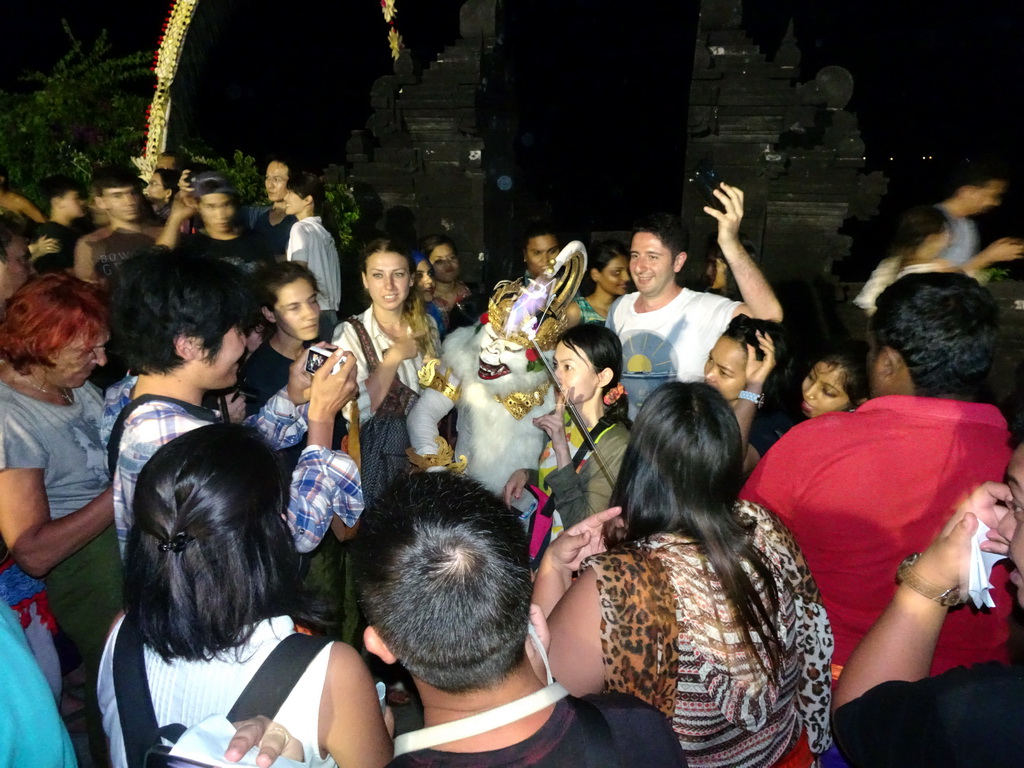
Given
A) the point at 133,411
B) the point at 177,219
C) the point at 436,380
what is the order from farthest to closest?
1. the point at 177,219
2. the point at 436,380
3. the point at 133,411

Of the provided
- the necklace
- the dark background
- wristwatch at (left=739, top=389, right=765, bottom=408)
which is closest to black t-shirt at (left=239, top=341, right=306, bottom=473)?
the necklace

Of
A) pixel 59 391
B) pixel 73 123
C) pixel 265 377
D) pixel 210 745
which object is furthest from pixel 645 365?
pixel 73 123

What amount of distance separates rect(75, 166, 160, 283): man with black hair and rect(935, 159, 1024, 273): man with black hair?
4812 mm

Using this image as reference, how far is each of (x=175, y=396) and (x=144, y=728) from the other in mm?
977

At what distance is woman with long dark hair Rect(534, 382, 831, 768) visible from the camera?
1.47m

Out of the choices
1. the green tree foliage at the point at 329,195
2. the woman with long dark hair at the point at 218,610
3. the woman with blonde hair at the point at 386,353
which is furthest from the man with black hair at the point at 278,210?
the woman with long dark hair at the point at 218,610

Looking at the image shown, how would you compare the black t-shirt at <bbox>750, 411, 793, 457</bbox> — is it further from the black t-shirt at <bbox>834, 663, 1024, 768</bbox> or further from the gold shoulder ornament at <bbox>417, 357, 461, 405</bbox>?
the black t-shirt at <bbox>834, 663, 1024, 768</bbox>

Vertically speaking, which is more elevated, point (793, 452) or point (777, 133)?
point (777, 133)

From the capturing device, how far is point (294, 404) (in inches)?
105

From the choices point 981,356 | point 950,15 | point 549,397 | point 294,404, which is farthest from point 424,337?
point 950,15

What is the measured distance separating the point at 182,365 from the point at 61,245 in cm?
359

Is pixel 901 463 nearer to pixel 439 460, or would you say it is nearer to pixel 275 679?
pixel 275 679

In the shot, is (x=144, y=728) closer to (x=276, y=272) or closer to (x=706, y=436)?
(x=706, y=436)

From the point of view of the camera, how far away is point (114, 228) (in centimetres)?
446
